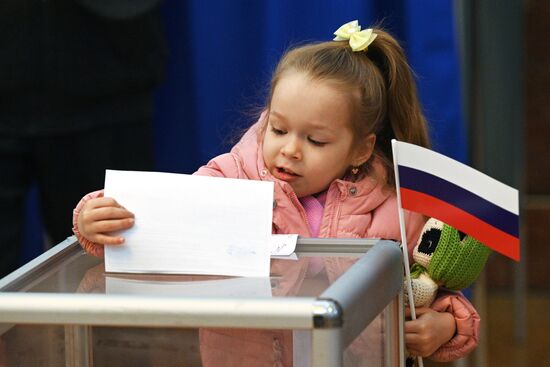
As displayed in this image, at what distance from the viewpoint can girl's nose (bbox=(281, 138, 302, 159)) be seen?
1.76 meters

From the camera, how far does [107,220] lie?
1541 millimetres

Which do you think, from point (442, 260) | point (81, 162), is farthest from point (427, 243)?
point (81, 162)

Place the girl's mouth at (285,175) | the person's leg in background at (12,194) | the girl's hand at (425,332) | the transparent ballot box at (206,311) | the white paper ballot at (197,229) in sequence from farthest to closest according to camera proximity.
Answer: the person's leg in background at (12,194) → the girl's mouth at (285,175) → the girl's hand at (425,332) → the white paper ballot at (197,229) → the transparent ballot box at (206,311)

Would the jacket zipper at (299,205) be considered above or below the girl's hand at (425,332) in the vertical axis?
above

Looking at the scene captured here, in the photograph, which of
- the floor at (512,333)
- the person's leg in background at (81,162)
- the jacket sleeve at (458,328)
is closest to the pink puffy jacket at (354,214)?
the jacket sleeve at (458,328)

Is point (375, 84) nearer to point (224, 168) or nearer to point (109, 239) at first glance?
point (224, 168)

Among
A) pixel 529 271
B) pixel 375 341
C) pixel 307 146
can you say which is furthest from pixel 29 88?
pixel 529 271

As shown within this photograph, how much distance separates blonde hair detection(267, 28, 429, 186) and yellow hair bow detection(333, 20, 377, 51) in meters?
0.01

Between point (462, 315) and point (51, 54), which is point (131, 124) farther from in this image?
point (462, 315)

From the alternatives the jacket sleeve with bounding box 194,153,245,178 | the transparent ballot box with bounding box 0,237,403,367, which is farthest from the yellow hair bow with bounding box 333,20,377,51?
the transparent ballot box with bounding box 0,237,403,367

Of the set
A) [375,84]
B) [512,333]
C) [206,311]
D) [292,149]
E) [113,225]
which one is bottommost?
[512,333]

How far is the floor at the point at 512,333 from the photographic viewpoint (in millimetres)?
3473

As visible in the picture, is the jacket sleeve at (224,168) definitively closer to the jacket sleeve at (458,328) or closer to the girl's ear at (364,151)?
the girl's ear at (364,151)

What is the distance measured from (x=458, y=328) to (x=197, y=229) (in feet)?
1.47
